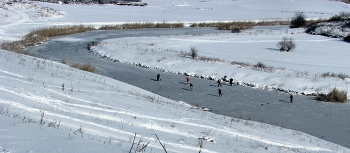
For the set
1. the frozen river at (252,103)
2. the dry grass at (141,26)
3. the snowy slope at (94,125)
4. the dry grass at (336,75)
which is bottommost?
the frozen river at (252,103)

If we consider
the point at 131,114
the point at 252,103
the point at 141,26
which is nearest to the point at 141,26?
the point at 141,26

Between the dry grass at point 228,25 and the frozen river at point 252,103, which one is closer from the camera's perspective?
the frozen river at point 252,103

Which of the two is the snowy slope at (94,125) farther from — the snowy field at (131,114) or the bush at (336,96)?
the bush at (336,96)

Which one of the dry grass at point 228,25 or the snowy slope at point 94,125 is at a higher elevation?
the dry grass at point 228,25

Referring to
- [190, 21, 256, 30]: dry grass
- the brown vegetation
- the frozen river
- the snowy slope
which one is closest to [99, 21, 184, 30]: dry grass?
the brown vegetation

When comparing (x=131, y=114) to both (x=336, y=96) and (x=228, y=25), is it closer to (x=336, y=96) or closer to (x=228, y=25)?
(x=336, y=96)

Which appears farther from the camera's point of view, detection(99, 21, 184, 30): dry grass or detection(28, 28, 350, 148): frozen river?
detection(99, 21, 184, 30): dry grass

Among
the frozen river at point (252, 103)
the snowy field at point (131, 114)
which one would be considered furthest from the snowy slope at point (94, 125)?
the frozen river at point (252, 103)

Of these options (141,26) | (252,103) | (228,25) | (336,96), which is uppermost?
(228,25)

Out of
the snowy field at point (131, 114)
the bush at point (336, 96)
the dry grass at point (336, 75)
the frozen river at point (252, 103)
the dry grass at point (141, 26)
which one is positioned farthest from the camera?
the dry grass at point (141, 26)

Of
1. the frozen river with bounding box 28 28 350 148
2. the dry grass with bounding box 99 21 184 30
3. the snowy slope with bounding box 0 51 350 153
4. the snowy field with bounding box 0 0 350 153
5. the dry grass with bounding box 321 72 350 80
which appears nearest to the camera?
the snowy slope with bounding box 0 51 350 153

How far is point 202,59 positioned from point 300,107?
29.4ft

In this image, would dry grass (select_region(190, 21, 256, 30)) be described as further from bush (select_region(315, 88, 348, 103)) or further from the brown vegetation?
bush (select_region(315, 88, 348, 103))

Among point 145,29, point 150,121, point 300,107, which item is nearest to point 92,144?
point 150,121
